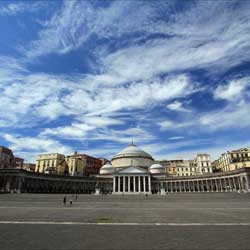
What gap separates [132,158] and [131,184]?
72.3ft

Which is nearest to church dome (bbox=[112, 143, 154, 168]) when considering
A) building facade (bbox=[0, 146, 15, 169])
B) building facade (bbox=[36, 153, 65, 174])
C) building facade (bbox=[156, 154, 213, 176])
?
building facade (bbox=[156, 154, 213, 176])

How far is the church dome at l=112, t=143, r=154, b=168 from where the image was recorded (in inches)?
4984

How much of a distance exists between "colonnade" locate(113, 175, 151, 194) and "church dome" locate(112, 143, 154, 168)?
1883 cm

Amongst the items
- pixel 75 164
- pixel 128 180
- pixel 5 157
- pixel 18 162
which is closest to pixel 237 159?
pixel 128 180

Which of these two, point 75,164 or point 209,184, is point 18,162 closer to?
point 75,164

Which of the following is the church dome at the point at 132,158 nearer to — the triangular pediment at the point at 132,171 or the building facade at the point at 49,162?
the triangular pediment at the point at 132,171

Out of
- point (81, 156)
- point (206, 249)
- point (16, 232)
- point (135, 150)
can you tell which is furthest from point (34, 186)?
point (206, 249)

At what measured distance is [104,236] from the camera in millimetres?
9945

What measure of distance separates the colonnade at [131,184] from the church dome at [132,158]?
1883 centimetres

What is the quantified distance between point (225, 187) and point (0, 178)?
3435 inches

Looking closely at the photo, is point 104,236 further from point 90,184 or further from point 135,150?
point 135,150

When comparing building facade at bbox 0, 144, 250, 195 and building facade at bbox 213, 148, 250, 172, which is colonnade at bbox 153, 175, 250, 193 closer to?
building facade at bbox 0, 144, 250, 195

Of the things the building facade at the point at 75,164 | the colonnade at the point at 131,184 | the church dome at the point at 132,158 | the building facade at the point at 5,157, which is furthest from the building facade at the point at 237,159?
the building facade at the point at 5,157

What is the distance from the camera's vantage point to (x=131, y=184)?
10756 cm
